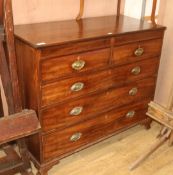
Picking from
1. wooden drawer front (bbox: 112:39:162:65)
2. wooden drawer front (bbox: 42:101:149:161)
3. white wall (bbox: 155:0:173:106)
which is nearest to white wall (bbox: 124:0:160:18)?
white wall (bbox: 155:0:173:106)

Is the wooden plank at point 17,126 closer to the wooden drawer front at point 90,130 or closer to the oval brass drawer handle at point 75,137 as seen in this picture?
the wooden drawer front at point 90,130

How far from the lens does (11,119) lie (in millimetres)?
1500

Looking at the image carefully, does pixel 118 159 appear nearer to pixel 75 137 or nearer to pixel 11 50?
pixel 75 137

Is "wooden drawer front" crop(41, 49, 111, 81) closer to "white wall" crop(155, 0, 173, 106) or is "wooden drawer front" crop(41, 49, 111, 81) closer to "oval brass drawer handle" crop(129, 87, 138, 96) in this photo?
"oval brass drawer handle" crop(129, 87, 138, 96)

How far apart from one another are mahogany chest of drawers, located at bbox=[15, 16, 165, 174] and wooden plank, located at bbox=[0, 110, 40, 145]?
15 cm

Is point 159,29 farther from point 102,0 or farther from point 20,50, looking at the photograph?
point 20,50

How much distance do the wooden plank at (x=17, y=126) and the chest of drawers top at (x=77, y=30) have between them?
0.37 metres

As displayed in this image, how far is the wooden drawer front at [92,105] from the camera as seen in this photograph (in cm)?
178

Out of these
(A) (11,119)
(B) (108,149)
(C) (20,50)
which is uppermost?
(C) (20,50)

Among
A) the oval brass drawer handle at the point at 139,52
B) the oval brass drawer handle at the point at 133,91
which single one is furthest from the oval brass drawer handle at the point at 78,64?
the oval brass drawer handle at the point at 133,91

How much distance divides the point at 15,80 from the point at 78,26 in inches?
25.6

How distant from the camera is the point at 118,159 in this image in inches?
85.5

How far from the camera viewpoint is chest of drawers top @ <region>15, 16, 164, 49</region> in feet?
5.32

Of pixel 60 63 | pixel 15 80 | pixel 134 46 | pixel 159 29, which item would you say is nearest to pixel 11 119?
pixel 15 80
